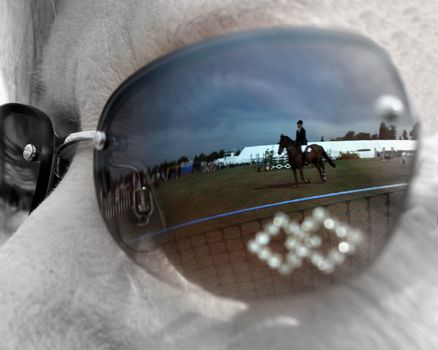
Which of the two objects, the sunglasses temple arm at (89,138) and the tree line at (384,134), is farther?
the sunglasses temple arm at (89,138)

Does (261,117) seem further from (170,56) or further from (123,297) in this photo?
(123,297)

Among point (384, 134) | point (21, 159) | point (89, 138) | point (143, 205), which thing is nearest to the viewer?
point (384, 134)

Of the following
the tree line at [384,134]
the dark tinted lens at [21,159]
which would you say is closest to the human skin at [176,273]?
the tree line at [384,134]

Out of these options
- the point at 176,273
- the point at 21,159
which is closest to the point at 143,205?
the point at 176,273

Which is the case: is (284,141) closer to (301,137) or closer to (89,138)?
(301,137)

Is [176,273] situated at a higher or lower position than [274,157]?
lower

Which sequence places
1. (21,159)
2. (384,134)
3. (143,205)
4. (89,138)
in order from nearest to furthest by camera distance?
(384,134) < (143,205) < (89,138) < (21,159)

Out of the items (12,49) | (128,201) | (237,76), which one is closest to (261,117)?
(237,76)

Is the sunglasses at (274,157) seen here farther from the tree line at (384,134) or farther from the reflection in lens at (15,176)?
the reflection in lens at (15,176)
